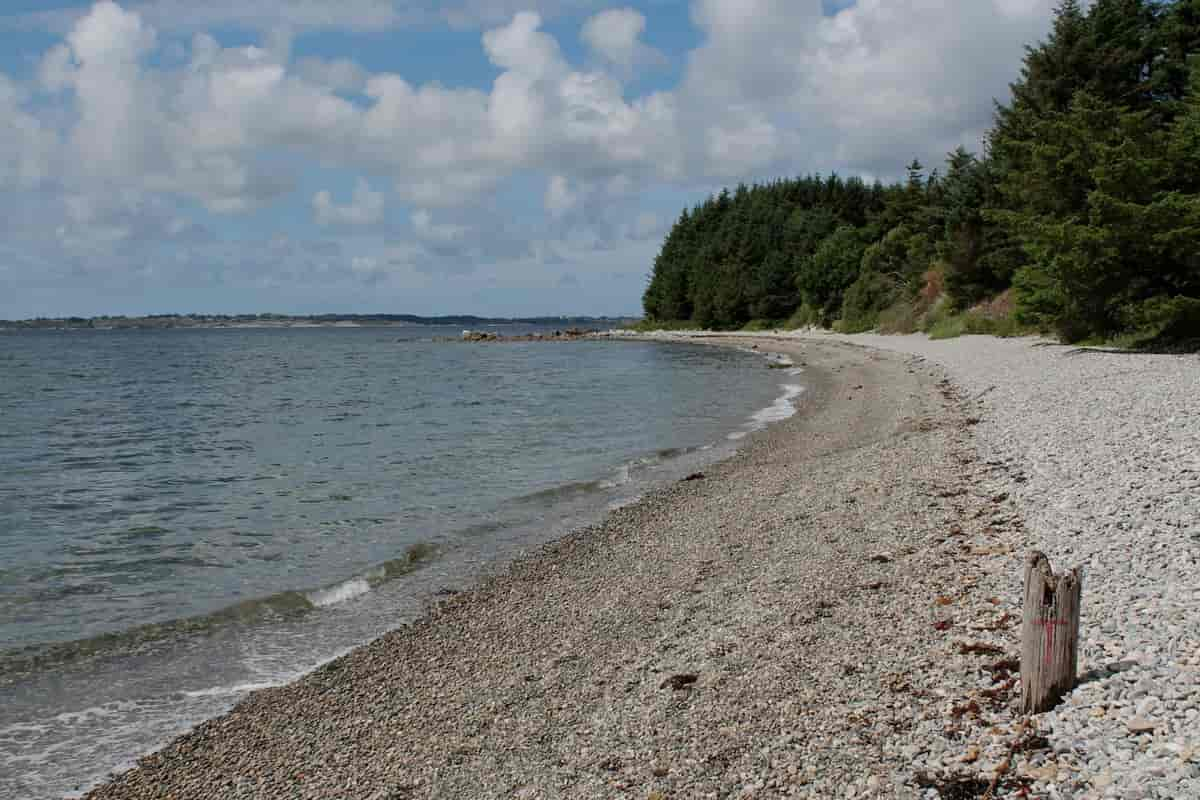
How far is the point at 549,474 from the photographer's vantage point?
18641 millimetres

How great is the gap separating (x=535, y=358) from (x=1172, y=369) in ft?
184

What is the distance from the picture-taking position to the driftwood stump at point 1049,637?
534 cm

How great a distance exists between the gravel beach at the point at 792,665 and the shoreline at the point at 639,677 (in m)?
0.03

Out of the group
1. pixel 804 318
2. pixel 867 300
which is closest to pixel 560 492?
pixel 867 300

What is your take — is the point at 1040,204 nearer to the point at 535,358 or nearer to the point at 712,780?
the point at 712,780

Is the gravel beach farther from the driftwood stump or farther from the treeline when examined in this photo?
the treeline

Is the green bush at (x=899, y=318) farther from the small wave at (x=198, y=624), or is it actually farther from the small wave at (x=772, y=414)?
the small wave at (x=198, y=624)

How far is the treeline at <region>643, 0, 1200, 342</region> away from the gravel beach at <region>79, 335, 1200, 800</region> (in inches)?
427

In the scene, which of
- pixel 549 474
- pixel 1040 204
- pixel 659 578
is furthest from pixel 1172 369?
pixel 659 578

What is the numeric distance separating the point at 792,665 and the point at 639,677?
4.35 feet

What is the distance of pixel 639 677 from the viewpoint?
287 inches

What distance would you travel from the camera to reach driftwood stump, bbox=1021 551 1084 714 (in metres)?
5.34

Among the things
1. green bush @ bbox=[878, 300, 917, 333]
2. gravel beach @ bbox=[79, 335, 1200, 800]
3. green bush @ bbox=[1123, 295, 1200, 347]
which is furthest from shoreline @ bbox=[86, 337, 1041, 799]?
green bush @ bbox=[878, 300, 917, 333]

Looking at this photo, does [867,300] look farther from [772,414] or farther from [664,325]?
[664,325]
